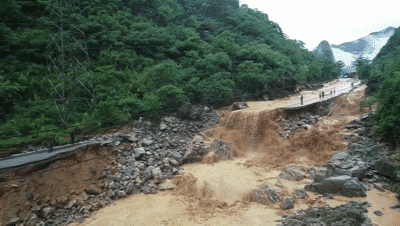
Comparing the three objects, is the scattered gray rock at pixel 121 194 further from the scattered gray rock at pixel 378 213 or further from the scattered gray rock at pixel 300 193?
the scattered gray rock at pixel 378 213

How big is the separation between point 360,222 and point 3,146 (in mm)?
14310

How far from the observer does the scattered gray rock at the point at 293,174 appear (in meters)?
10.9

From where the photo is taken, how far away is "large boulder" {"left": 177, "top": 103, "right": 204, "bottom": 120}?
15.9m

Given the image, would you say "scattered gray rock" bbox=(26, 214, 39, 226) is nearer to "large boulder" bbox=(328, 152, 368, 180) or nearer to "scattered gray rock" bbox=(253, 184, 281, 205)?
"scattered gray rock" bbox=(253, 184, 281, 205)

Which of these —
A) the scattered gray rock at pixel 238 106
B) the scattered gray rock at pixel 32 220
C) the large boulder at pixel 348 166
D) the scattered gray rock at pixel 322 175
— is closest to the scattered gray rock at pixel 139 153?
the scattered gray rock at pixel 32 220

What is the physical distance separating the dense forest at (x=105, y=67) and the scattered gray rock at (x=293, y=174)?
831 centimetres

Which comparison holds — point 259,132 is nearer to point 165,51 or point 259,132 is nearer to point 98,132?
point 98,132

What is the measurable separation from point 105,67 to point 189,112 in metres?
7.27

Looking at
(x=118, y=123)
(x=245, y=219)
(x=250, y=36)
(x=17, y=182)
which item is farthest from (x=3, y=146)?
(x=250, y=36)

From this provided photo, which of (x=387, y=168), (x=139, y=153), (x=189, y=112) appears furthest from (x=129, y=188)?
(x=387, y=168)

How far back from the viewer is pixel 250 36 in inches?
1267

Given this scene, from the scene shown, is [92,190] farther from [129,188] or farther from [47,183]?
[47,183]

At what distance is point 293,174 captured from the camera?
433 inches

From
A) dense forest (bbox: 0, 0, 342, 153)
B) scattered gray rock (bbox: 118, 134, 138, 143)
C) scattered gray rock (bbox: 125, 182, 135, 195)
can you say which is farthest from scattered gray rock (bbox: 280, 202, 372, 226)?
dense forest (bbox: 0, 0, 342, 153)
